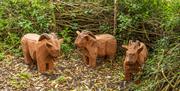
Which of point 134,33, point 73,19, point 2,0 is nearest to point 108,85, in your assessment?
point 134,33

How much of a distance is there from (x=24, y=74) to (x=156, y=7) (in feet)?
6.04

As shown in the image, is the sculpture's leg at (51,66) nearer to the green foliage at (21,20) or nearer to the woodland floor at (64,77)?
the woodland floor at (64,77)

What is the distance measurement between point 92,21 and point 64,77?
1.10m

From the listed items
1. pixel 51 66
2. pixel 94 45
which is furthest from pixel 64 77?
pixel 94 45

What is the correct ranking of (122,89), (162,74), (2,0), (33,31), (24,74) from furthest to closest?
(2,0)
(33,31)
(24,74)
(122,89)
(162,74)

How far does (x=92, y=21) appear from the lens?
566cm

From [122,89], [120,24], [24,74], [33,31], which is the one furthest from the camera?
[33,31]

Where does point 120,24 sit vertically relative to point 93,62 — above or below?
above

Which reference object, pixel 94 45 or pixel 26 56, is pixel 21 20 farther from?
pixel 94 45

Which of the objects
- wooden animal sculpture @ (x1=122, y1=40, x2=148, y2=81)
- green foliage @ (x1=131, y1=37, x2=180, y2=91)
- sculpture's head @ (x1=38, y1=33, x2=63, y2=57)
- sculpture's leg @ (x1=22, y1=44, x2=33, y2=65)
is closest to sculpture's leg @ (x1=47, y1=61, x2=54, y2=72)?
sculpture's head @ (x1=38, y1=33, x2=63, y2=57)

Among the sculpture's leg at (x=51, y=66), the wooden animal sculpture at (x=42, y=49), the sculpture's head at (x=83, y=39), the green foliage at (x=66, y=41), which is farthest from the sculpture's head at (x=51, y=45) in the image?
the green foliage at (x=66, y=41)

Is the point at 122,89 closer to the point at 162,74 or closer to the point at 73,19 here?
the point at 162,74

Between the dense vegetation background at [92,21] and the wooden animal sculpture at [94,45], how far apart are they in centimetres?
22

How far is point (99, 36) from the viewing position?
Result: 203 inches
